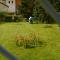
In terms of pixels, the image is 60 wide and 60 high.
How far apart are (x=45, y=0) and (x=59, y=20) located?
9cm

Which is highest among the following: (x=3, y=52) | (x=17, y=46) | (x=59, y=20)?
(x=59, y=20)

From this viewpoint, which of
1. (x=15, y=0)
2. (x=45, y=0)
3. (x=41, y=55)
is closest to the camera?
(x=45, y=0)

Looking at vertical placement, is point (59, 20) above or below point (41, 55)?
above

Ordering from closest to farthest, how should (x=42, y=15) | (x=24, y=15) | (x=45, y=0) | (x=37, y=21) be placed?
(x=45, y=0)
(x=42, y=15)
(x=37, y=21)
(x=24, y=15)

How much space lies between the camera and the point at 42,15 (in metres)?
23.9

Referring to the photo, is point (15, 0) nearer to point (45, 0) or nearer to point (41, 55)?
point (41, 55)

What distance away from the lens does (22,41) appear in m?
10.2

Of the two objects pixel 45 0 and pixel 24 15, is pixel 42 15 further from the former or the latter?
pixel 45 0

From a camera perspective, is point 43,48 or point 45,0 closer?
point 45,0

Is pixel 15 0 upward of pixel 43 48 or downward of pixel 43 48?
upward

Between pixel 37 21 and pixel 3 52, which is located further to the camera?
pixel 37 21

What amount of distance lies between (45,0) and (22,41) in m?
9.35

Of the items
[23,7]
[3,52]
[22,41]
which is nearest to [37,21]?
[23,7]

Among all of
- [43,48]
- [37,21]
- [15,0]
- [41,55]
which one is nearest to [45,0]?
[41,55]
